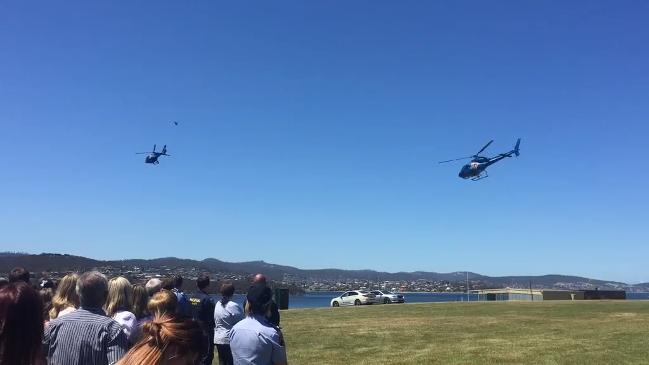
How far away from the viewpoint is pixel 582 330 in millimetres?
18953

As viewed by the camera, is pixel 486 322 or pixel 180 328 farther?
pixel 486 322

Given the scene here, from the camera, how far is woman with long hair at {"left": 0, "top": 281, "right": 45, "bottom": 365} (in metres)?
3.11

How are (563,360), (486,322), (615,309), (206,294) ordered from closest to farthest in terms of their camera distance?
(206,294) → (563,360) → (486,322) → (615,309)

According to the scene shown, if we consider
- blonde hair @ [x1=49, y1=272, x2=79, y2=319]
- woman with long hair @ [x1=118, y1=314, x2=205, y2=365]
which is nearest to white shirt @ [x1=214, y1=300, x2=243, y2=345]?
blonde hair @ [x1=49, y1=272, x2=79, y2=319]

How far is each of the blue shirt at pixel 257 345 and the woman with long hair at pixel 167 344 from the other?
3.29m

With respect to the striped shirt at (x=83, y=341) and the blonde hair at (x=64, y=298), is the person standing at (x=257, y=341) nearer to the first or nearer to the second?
the striped shirt at (x=83, y=341)

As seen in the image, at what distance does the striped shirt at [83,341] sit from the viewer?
4.82m

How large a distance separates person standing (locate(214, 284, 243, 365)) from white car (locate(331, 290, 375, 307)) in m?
33.8

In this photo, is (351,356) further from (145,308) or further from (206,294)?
(145,308)

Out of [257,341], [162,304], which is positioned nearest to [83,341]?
[162,304]

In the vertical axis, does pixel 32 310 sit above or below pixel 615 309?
below

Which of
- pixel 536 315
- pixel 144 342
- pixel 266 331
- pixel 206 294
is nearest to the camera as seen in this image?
pixel 144 342

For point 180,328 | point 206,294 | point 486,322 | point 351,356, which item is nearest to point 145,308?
point 206,294

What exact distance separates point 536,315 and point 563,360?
12.7 m
